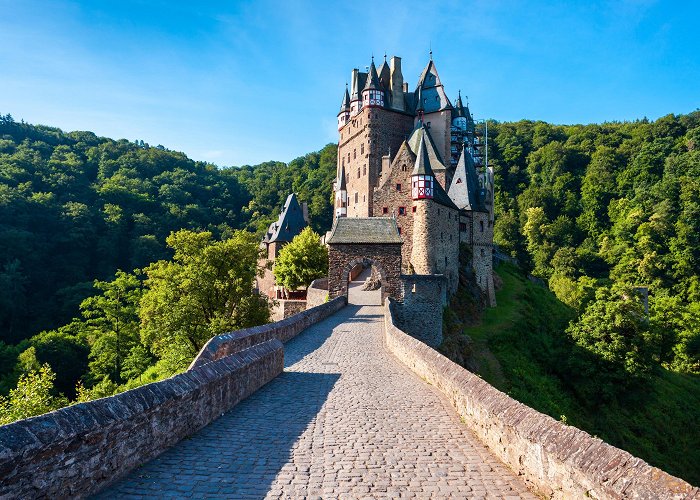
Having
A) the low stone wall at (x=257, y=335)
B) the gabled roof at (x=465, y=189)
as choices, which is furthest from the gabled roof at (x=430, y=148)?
the low stone wall at (x=257, y=335)

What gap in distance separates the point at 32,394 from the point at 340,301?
1516 cm

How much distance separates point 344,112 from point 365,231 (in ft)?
106

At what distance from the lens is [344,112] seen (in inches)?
2256

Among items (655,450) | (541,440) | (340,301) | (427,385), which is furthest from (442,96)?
(541,440)

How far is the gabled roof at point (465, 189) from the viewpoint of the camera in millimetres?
42750

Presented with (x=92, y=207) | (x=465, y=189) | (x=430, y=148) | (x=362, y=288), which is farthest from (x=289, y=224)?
(x=92, y=207)

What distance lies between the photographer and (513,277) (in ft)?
181

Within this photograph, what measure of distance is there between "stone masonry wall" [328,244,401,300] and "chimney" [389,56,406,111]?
26.9m

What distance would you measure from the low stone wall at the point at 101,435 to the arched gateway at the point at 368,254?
20.4 m

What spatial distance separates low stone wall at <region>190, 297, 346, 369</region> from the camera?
10.8m

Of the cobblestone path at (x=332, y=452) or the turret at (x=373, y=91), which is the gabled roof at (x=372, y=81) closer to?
the turret at (x=373, y=91)

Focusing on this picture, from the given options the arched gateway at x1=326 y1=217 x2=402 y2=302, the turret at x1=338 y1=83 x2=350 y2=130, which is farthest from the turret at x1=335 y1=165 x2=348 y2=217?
the arched gateway at x1=326 y1=217 x2=402 y2=302

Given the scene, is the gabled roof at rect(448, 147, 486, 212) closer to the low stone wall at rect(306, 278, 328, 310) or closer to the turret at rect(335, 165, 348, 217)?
the turret at rect(335, 165, 348, 217)

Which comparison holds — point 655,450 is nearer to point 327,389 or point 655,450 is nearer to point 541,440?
point 327,389
